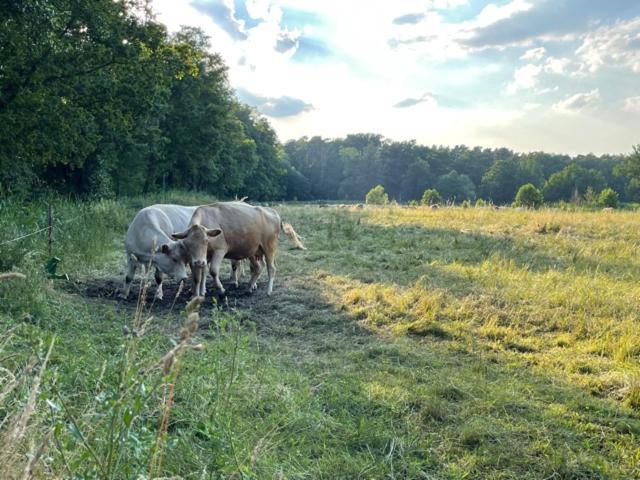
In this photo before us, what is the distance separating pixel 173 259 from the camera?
8.73 m

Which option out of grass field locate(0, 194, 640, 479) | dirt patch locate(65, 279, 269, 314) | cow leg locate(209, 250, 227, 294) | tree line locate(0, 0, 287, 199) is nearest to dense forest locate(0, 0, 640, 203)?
tree line locate(0, 0, 287, 199)

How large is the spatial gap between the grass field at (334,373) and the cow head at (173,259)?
0.54m

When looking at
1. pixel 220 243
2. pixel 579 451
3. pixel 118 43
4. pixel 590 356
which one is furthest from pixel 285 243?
pixel 579 451

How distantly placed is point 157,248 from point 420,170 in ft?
336

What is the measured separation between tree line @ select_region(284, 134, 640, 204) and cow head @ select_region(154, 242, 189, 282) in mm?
85085

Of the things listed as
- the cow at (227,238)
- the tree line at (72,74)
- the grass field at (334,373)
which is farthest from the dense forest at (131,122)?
the cow at (227,238)

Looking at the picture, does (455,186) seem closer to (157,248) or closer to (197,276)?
(197,276)

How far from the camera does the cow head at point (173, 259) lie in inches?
342

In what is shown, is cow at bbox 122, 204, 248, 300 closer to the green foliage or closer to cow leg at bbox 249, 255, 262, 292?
cow leg at bbox 249, 255, 262, 292

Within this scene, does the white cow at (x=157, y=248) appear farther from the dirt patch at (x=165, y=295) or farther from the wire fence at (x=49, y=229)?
the wire fence at (x=49, y=229)

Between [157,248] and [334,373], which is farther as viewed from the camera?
[157,248]

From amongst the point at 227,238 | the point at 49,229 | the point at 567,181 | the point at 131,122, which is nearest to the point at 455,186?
the point at 567,181

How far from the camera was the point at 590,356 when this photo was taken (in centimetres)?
597

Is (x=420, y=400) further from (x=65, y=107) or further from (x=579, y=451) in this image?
(x=65, y=107)
